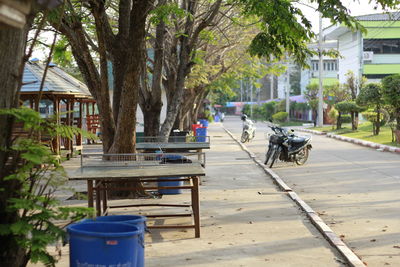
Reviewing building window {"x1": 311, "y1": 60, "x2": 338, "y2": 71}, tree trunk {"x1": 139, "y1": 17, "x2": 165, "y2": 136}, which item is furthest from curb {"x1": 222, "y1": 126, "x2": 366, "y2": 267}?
building window {"x1": 311, "y1": 60, "x2": 338, "y2": 71}

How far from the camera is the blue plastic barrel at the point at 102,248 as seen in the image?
4.90 metres

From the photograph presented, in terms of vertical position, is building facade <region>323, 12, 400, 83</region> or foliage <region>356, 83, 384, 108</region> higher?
building facade <region>323, 12, 400, 83</region>

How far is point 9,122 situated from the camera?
524 centimetres

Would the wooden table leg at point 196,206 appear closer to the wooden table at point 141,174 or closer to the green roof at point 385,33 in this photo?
the wooden table at point 141,174

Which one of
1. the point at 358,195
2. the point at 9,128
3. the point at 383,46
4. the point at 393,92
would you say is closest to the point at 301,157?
the point at 358,195

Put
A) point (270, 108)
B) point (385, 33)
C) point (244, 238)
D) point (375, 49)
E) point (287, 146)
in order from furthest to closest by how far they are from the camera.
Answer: point (270, 108), point (375, 49), point (385, 33), point (287, 146), point (244, 238)

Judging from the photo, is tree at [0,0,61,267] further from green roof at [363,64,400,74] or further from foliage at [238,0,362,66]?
green roof at [363,64,400,74]

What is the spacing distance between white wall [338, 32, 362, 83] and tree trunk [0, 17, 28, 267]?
177ft

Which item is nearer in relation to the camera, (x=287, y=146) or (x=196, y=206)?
(x=196, y=206)

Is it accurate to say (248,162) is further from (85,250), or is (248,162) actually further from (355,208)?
(85,250)

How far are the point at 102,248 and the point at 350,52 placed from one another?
60.8 meters

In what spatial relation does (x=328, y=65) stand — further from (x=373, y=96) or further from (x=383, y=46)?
(x=373, y=96)

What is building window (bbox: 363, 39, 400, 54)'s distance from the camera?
2393 inches

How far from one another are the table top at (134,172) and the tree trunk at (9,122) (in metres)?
2.30
